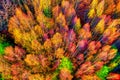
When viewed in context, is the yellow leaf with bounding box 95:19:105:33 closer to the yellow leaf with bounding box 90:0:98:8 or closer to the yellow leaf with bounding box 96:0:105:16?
the yellow leaf with bounding box 96:0:105:16

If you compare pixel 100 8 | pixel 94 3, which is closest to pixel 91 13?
pixel 100 8

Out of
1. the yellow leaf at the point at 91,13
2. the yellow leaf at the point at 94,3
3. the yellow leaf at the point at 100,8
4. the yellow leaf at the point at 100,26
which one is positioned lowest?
the yellow leaf at the point at 100,26

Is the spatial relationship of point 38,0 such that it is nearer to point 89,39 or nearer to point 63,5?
point 63,5

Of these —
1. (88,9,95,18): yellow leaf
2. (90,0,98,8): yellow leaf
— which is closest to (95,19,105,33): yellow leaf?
(88,9,95,18): yellow leaf

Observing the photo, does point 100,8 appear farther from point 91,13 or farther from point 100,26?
point 100,26

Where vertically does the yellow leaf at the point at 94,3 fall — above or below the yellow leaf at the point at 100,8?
above

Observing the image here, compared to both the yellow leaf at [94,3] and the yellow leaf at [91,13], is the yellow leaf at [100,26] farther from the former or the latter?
the yellow leaf at [94,3]

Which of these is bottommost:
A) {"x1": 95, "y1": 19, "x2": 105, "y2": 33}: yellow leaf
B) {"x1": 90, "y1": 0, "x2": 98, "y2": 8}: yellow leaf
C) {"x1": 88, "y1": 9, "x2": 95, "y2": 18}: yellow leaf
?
{"x1": 95, "y1": 19, "x2": 105, "y2": 33}: yellow leaf

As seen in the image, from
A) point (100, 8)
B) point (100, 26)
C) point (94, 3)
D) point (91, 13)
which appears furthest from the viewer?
point (94, 3)

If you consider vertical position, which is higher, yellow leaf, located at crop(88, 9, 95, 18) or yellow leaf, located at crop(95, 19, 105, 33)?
yellow leaf, located at crop(88, 9, 95, 18)

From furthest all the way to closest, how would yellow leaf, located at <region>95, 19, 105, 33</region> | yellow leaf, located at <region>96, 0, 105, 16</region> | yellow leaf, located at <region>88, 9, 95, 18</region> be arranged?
yellow leaf, located at <region>96, 0, 105, 16</region> < yellow leaf, located at <region>88, 9, 95, 18</region> < yellow leaf, located at <region>95, 19, 105, 33</region>

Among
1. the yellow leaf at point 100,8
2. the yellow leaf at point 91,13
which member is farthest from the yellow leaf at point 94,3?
the yellow leaf at point 91,13
